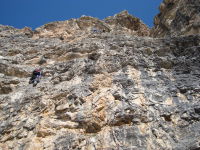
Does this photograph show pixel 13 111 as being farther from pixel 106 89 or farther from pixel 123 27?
pixel 123 27

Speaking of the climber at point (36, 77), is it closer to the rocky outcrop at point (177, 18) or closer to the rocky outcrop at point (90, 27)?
the rocky outcrop at point (90, 27)

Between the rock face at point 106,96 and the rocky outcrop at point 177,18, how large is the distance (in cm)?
647

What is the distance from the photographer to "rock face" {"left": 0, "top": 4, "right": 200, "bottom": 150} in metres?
10.7

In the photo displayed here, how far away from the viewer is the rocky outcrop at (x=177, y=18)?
23.6 m

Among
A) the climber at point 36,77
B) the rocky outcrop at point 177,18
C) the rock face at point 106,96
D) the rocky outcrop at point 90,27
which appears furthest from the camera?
the rocky outcrop at point 90,27

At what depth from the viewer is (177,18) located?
27.0m

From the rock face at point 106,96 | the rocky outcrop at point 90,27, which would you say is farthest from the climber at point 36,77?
the rocky outcrop at point 90,27

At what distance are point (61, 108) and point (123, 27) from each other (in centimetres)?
2150

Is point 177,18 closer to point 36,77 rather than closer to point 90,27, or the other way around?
point 90,27

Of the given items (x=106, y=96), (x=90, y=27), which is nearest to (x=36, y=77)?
(x=106, y=96)

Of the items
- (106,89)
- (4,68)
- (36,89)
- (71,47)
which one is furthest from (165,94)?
(4,68)

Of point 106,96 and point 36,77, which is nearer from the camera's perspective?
point 106,96

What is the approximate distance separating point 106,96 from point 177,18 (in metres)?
17.5

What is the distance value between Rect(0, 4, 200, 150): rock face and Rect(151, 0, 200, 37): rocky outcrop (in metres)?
6.47
